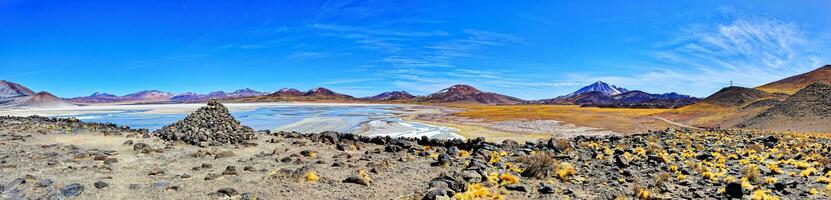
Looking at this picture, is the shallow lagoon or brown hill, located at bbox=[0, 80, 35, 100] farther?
brown hill, located at bbox=[0, 80, 35, 100]

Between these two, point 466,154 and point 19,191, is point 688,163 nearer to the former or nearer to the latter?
point 466,154

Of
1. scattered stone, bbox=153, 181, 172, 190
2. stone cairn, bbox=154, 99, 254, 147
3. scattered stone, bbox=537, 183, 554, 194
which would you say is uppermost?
stone cairn, bbox=154, 99, 254, 147

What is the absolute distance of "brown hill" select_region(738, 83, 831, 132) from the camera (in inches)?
1324

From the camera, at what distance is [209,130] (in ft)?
61.0

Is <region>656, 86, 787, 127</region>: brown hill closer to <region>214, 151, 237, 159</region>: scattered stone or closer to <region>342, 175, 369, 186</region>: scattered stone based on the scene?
<region>342, 175, 369, 186</region>: scattered stone

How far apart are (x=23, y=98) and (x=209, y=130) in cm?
14252

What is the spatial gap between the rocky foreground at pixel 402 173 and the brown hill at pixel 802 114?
21.0m

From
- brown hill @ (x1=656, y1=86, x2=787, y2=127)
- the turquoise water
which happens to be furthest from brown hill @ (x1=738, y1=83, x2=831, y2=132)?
the turquoise water

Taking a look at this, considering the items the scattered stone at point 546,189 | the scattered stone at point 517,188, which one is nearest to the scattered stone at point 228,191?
the scattered stone at point 517,188

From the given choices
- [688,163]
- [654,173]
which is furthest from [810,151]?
[654,173]

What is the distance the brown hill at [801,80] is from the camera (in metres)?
78.9

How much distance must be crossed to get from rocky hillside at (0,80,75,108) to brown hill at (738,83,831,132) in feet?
469

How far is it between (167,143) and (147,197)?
9110 mm

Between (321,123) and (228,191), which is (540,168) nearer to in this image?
(228,191)
